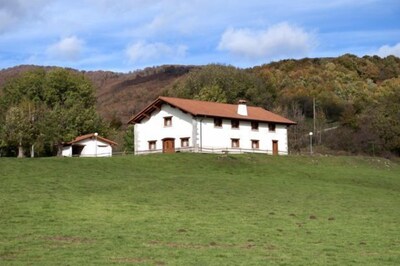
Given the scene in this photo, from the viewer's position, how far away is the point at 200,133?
6025 cm

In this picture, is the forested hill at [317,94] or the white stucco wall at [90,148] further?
the forested hill at [317,94]

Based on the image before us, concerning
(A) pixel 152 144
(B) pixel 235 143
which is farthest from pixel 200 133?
(A) pixel 152 144

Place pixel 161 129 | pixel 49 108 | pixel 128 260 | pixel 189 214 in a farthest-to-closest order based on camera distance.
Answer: pixel 49 108, pixel 161 129, pixel 189 214, pixel 128 260

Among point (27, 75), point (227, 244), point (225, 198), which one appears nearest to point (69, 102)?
point (27, 75)

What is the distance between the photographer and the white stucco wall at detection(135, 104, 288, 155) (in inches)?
2382

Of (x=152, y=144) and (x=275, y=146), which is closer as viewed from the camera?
(x=152, y=144)

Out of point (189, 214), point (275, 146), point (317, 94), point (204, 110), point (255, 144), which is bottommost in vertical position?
point (189, 214)

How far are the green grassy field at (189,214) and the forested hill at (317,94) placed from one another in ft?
133

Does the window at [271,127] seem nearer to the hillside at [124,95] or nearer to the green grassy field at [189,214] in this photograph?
the green grassy field at [189,214]

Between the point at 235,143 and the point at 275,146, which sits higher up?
the point at 235,143

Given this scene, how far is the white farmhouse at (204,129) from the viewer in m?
60.8

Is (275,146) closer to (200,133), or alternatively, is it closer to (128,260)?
(200,133)

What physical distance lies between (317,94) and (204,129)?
236 ft

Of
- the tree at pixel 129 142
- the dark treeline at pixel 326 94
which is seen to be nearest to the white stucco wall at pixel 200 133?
the tree at pixel 129 142
